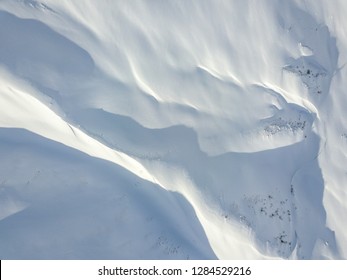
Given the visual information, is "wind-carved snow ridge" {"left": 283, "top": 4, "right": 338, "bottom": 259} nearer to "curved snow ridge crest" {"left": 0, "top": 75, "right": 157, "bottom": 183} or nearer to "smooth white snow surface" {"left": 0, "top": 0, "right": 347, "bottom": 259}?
"smooth white snow surface" {"left": 0, "top": 0, "right": 347, "bottom": 259}

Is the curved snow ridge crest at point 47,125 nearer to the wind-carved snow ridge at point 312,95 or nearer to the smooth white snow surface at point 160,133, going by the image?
the smooth white snow surface at point 160,133

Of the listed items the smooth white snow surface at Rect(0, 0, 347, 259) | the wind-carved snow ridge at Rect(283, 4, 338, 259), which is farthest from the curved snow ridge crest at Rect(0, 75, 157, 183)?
the wind-carved snow ridge at Rect(283, 4, 338, 259)

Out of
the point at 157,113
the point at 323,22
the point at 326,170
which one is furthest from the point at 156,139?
the point at 323,22

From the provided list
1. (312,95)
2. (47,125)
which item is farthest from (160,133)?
(312,95)

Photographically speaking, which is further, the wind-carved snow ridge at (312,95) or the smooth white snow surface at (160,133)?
the wind-carved snow ridge at (312,95)

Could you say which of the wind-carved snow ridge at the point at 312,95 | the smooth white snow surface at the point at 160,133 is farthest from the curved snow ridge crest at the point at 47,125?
the wind-carved snow ridge at the point at 312,95

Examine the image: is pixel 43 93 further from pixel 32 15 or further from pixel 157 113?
pixel 157 113

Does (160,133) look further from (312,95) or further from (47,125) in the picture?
(312,95)
